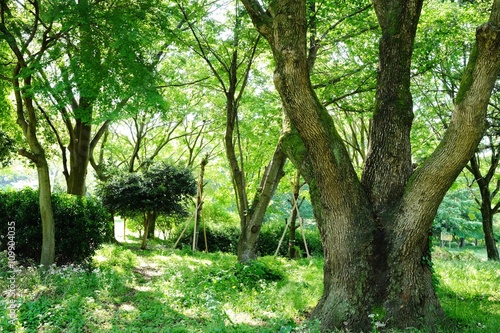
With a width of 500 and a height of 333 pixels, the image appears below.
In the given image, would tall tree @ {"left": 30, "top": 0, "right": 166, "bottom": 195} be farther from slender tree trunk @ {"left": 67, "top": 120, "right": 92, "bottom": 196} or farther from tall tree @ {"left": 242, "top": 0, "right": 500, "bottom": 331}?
slender tree trunk @ {"left": 67, "top": 120, "right": 92, "bottom": 196}

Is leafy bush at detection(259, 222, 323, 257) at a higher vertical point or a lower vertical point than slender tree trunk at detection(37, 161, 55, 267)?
lower

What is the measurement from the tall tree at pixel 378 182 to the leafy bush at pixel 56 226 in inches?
230

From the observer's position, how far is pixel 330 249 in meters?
4.75

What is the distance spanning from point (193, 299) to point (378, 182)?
130 inches

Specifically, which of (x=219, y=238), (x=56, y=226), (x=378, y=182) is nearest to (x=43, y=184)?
(x=56, y=226)

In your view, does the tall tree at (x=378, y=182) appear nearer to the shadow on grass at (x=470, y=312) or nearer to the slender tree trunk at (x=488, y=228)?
Answer: the shadow on grass at (x=470, y=312)

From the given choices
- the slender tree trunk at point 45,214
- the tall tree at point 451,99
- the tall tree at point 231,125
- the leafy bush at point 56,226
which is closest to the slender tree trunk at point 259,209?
the tall tree at point 231,125

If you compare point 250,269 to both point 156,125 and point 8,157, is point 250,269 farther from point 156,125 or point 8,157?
point 156,125

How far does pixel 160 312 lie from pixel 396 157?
3.79 meters

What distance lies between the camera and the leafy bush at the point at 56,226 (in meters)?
8.15

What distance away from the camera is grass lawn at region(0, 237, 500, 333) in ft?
15.6

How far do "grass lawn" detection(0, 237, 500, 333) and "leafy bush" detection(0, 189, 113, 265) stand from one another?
652 millimetres

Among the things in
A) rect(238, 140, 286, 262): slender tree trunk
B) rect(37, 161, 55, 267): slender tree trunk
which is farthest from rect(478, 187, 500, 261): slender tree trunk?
rect(37, 161, 55, 267): slender tree trunk

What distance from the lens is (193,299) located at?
6023mm
